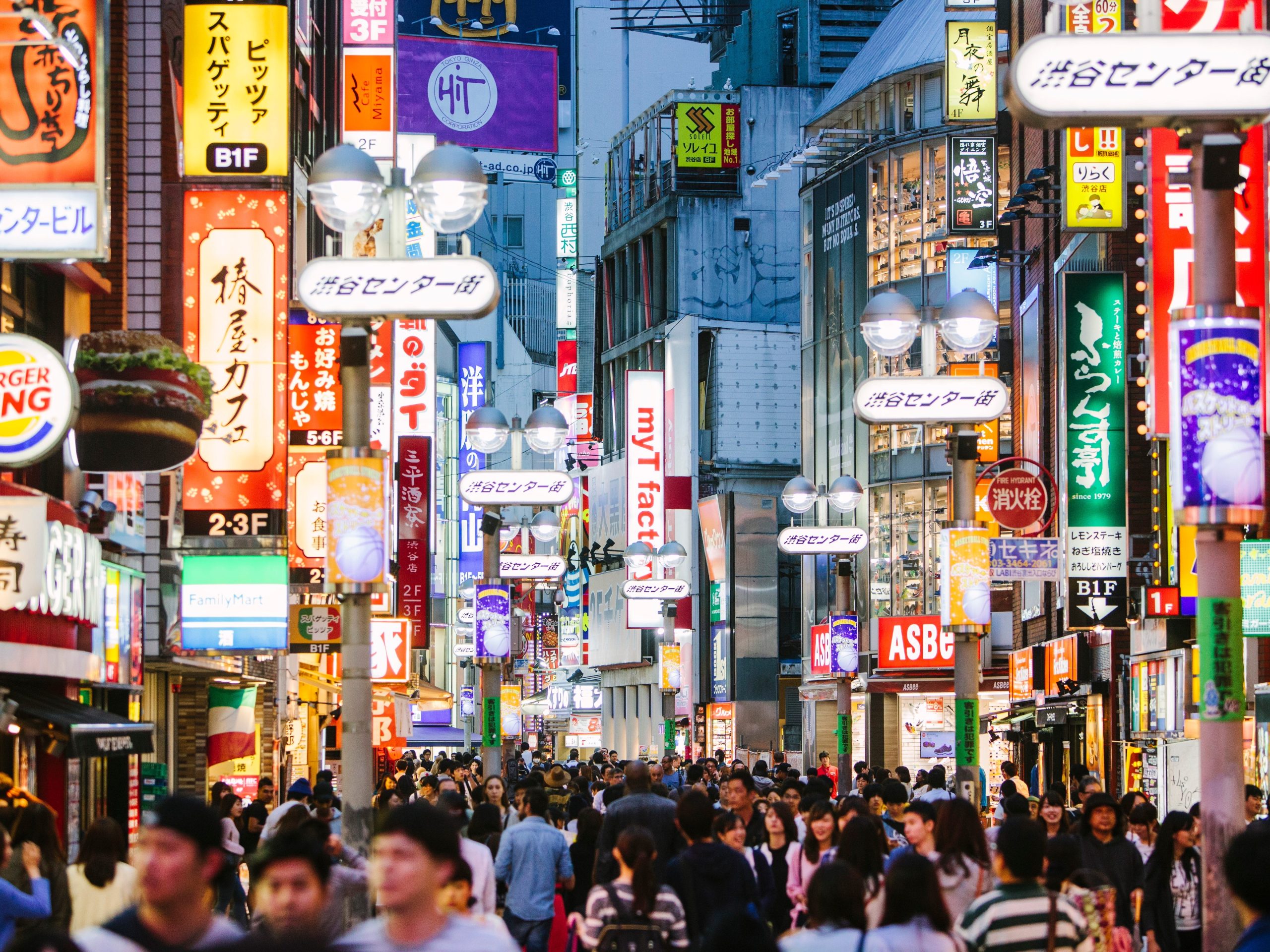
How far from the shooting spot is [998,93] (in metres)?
45.7

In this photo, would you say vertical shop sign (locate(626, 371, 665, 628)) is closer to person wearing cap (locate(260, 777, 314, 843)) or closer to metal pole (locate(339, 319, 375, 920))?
person wearing cap (locate(260, 777, 314, 843))

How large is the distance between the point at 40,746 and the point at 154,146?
8310 millimetres

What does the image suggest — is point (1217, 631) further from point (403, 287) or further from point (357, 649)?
point (403, 287)

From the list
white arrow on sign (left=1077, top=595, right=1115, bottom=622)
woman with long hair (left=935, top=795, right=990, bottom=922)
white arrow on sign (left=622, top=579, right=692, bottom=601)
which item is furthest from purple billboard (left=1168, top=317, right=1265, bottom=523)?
white arrow on sign (left=622, top=579, right=692, bottom=601)

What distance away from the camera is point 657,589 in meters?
41.9

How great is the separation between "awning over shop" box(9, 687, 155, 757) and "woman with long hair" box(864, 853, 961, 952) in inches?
437

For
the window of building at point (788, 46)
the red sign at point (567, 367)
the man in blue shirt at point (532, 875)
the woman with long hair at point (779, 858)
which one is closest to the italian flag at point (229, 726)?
the man in blue shirt at point (532, 875)

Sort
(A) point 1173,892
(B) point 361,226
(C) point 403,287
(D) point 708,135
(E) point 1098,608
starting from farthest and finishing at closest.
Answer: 1. (D) point 708,135
2. (E) point 1098,608
3. (B) point 361,226
4. (C) point 403,287
5. (A) point 1173,892

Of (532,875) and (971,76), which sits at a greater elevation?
(971,76)

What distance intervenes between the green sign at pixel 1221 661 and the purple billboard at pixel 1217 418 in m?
0.51

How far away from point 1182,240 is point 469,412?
206 ft

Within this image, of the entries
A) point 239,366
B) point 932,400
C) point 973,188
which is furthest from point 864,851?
point 973,188

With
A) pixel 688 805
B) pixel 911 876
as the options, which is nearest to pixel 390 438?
pixel 688 805

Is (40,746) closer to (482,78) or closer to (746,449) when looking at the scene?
(746,449)
